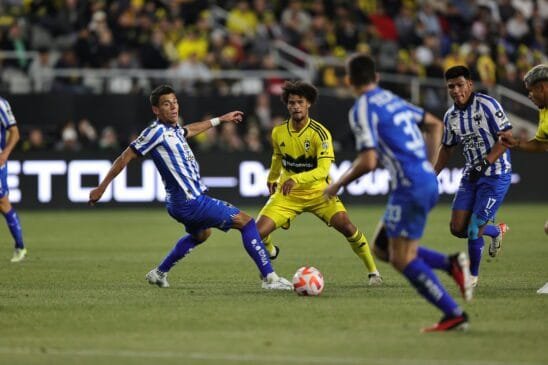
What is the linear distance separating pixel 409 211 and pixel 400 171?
318mm

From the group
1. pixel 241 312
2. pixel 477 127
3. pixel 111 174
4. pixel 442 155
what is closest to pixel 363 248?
pixel 442 155

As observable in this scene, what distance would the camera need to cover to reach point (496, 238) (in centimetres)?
1277

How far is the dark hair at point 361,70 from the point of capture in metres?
8.66

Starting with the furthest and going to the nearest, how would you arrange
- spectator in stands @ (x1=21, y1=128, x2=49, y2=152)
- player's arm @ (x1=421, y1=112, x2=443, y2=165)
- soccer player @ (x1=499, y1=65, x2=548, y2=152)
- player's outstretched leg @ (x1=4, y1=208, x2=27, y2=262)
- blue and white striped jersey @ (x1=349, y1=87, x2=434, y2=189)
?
spectator in stands @ (x1=21, y1=128, x2=49, y2=152) → player's outstretched leg @ (x1=4, y1=208, x2=27, y2=262) → soccer player @ (x1=499, y1=65, x2=548, y2=152) → player's arm @ (x1=421, y1=112, x2=443, y2=165) → blue and white striped jersey @ (x1=349, y1=87, x2=434, y2=189)

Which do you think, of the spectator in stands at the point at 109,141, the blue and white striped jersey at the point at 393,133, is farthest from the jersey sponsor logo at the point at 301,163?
the spectator in stands at the point at 109,141

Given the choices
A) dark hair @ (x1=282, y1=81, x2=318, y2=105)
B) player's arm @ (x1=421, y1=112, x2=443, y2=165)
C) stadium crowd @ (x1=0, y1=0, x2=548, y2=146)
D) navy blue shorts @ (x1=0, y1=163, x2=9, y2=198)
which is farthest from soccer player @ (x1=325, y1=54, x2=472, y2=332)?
stadium crowd @ (x1=0, y1=0, x2=548, y2=146)

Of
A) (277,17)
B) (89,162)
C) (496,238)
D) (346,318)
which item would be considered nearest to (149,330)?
(346,318)

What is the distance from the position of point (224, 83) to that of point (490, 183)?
46.1 ft

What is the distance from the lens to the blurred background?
24078 mm

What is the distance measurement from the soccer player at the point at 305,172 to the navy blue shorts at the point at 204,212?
2.06 feet

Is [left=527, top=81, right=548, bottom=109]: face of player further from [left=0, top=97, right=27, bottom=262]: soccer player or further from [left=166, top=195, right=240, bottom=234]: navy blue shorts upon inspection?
[left=0, top=97, right=27, bottom=262]: soccer player

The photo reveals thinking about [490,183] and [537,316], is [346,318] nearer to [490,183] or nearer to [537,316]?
[537,316]

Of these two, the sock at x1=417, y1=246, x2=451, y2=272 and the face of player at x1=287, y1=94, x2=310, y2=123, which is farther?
the face of player at x1=287, y1=94, x2=310, y2=123

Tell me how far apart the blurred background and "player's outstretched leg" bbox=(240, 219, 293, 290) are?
12.4 metres
